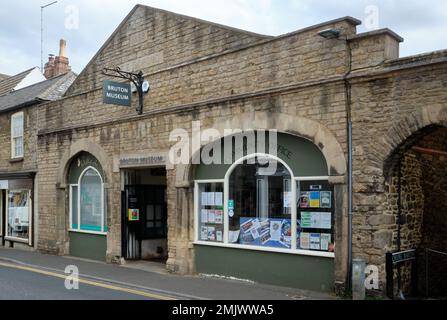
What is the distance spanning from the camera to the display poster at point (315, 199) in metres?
9.90

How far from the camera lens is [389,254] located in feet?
Answer: 28.5

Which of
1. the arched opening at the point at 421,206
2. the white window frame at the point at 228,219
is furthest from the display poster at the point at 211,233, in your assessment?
the arched opening at the point at 421,206

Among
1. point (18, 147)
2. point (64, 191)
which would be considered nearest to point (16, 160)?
point (18, 147)

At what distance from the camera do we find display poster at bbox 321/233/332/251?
9711mm

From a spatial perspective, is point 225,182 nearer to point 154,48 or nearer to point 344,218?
point 344,218

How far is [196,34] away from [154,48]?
170cm

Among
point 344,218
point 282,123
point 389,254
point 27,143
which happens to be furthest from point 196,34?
point 27,143

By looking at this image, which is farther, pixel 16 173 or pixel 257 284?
pixel 16 173

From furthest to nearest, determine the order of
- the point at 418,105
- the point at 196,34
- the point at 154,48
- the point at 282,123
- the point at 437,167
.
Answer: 1. the point at 154,48
2. the point at 196,34
3. the point at 437,167
4. the point at 282,123
5. the point at 418,105

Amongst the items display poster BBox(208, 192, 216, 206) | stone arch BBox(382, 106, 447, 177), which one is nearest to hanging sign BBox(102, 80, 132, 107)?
display poster BBox(208, 192, 216, 206)

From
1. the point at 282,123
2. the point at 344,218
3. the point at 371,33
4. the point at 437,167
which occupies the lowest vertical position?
the point at 344,218

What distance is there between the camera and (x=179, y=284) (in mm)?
10719

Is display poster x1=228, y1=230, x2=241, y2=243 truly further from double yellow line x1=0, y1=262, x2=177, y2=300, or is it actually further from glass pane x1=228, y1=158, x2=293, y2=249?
double yellow line x1=0, y1=262, x2=177, y2=300

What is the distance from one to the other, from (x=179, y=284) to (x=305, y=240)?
2829 millimetres
